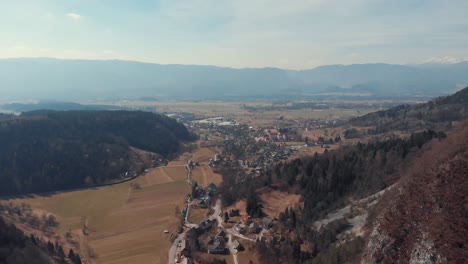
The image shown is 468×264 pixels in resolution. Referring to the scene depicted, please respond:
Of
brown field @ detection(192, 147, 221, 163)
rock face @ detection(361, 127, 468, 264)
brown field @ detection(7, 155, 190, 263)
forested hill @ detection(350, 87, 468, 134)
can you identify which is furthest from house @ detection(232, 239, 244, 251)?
forested hill @ detection(350, 87, 468, 134)

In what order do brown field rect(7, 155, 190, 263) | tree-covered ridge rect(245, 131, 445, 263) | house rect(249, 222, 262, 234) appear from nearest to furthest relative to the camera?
tree-covered ridge rect(245, 131, 445, 263) < brown field rect(7, 155, 190, 263) < house rect(249, 222, 262, 234)

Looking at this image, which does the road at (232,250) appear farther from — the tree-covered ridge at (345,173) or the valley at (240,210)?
the tree-covered ridge at (345,173)

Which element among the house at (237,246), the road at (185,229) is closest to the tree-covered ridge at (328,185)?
the house at (237,246)

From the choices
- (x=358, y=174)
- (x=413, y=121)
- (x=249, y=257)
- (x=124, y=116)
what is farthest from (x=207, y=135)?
(x=249, y=257)

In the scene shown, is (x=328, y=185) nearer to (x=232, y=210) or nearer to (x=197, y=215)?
(x=232, y=210)

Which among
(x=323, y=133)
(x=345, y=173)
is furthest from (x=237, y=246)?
(x=323, y=133)

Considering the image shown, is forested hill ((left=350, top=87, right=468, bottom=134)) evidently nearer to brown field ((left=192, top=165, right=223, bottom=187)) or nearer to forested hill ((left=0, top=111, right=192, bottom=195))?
brown field ((left=192, top=165, right=223, bottom=187))
